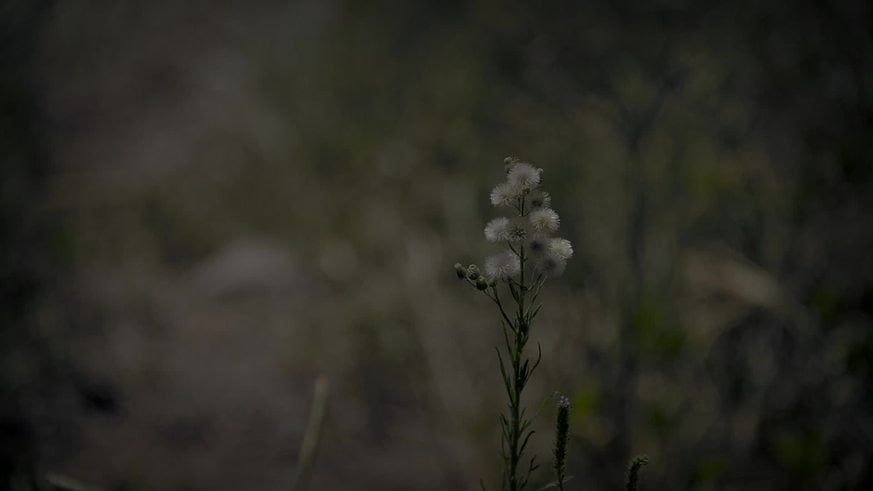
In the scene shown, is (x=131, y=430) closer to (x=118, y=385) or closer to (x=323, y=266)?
(x=118, y=385)

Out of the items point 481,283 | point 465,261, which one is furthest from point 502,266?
point 465,261

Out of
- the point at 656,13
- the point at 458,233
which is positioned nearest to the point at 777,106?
the point at 656,13

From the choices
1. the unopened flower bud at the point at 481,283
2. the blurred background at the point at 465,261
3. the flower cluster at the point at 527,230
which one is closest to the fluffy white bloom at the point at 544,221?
the flower cluster at the point at 527,230

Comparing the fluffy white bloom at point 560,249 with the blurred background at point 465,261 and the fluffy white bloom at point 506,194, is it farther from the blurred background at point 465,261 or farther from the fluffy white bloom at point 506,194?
the blurred background at point 465,261

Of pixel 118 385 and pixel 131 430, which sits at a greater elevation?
pixel 118 385

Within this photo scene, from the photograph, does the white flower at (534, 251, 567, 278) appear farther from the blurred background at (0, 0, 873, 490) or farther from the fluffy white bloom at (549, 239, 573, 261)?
the blurred background at (0, 0, 873, 490)

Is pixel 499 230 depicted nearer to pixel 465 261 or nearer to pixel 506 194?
pixel 506 194
